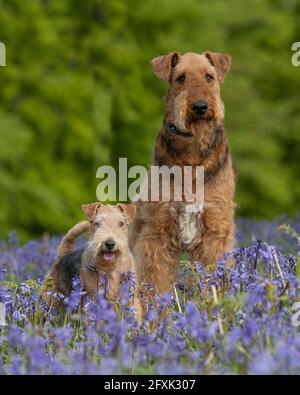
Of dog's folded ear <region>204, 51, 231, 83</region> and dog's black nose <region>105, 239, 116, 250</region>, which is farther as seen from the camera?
dog's folded ear <region>204, 51, 231, 83</region>

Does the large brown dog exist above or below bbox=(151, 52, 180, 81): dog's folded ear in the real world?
below

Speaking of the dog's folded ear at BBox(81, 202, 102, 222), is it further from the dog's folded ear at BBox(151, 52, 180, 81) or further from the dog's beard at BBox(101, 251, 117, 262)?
the dog's folded ear at BBox(151, 52, 180, 81)

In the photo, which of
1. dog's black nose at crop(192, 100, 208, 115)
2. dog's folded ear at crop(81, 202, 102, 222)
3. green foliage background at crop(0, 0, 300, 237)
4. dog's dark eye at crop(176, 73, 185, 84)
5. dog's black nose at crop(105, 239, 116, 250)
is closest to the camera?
dog's black nose at crop(105, 239, 116, 250)

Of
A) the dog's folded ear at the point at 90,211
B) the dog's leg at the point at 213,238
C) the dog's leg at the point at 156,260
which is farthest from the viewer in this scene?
the dog's leg at the point at 156,260

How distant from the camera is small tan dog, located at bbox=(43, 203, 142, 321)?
17.4ft

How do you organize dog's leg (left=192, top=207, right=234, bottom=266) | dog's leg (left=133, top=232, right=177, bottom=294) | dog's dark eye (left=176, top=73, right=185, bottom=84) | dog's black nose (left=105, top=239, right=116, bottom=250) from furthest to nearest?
dog's leg (left=133, top=232, right=177, bottom=294) → dog's leg (left=192, top=207, right=234, bottom=266) → dog's dark eye (left=176, top=73, right=185, bottom=84) → dog's black nose (left=105, top=239, right=116, bottom=250)

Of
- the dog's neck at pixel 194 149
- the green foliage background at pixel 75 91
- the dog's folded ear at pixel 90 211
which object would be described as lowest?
the dog's folded ear at pixel 90 211

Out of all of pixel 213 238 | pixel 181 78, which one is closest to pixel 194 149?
pixel 181 78

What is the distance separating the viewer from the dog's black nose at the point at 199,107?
5.70 meters

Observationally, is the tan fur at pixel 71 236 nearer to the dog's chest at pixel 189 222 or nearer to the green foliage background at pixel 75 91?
the dog's chest at pixel 189 222

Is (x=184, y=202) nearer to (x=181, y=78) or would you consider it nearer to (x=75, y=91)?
(x=181, y=78)

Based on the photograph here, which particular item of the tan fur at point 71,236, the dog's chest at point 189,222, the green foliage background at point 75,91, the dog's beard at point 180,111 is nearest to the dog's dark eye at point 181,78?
the dog's beard at point 180,111

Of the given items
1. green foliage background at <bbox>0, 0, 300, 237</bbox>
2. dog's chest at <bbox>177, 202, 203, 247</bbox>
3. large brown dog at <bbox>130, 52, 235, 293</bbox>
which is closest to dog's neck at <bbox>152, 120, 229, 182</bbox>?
large brown dog at <bbox>130, 52, 235, 293</bbox>

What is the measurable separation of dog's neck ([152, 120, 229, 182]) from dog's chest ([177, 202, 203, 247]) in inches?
8.6
